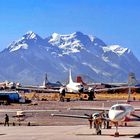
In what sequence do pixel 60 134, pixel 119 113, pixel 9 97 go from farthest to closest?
pixel 9 97
pixel 60 134
pixel 119 113

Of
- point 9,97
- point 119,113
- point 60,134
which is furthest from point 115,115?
point 9,97

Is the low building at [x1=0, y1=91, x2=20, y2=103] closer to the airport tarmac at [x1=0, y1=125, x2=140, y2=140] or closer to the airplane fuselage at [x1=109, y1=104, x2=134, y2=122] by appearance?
the airport tarmac at [x1=0, y1=125, x2=140, y2=140]

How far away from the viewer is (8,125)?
56000mm

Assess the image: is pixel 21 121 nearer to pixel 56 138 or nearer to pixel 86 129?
pixel 86 129

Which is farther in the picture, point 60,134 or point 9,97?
point 9,97

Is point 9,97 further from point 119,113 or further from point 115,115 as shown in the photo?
point 115,115

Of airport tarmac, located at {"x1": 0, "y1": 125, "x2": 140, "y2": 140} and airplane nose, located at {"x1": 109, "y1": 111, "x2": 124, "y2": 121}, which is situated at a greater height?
airplane nose, located at {"x1": 109, "y1": 111, "x2": 124, "y2": 121}

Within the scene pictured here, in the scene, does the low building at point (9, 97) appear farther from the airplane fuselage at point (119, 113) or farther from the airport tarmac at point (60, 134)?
the airplane fuselage at point (119, 113)

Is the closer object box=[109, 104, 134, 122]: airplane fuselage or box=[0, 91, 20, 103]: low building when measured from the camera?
box=[109, 104, 134, 122]: airplane fuselage

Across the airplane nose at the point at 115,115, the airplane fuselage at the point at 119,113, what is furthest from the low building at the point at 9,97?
the airplane nose at the point at 115,115

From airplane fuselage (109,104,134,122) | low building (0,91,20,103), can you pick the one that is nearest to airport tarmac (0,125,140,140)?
airplane fuselage (109,104,134,122)

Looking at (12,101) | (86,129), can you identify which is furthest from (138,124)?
(12,101)

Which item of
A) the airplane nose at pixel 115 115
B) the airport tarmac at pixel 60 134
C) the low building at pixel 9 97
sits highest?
the low building at pixel 9 97

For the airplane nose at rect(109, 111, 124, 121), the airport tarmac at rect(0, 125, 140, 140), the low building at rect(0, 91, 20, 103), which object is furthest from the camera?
the low building at rect(0, 91, 20, 103)
